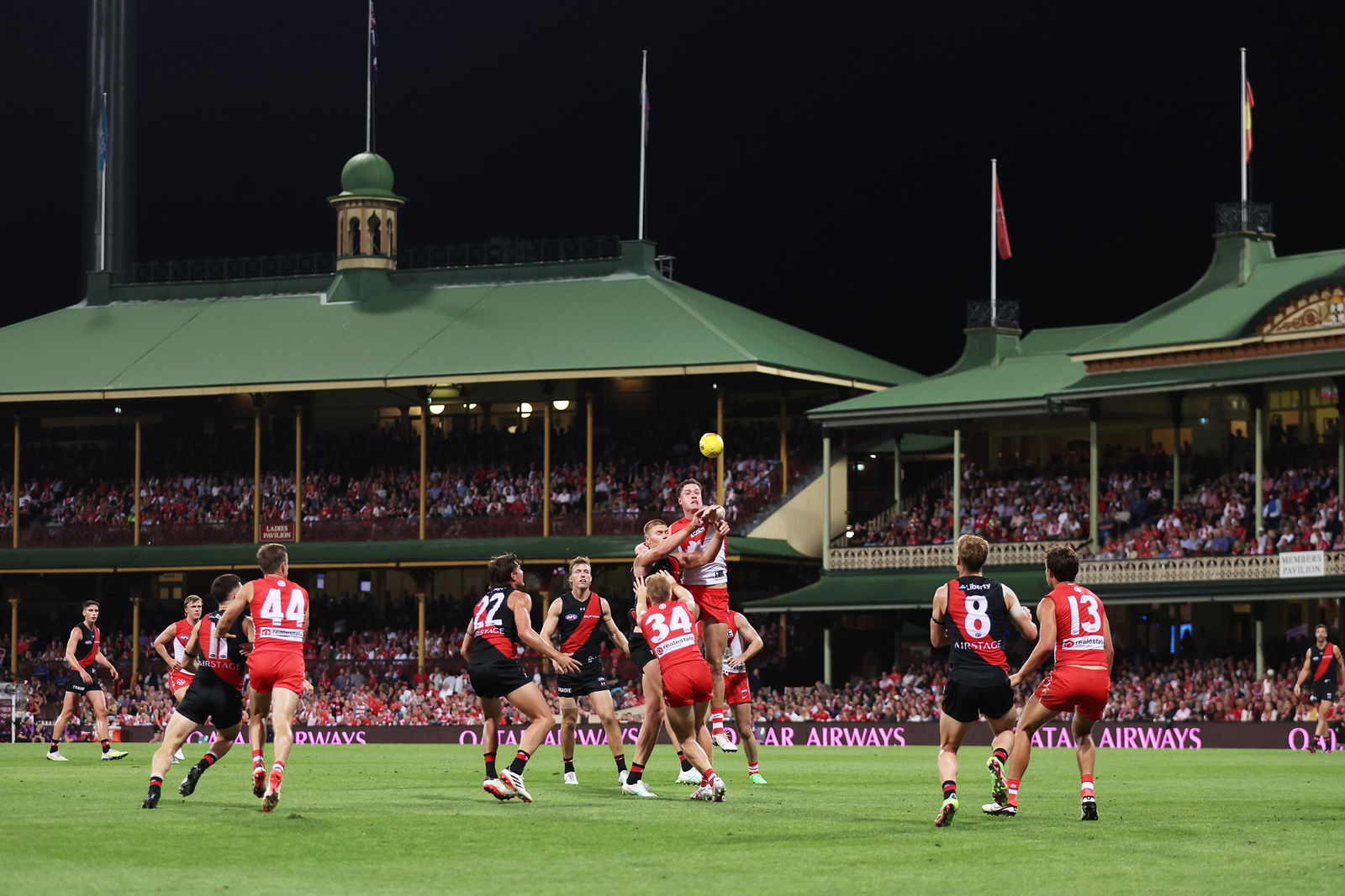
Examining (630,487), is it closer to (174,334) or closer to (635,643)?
(174,334)

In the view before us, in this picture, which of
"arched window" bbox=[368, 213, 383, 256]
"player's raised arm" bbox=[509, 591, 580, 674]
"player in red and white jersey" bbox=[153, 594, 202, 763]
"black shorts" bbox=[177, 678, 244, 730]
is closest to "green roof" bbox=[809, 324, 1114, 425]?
"arched window" bbox=[368, 213, 383, 256]

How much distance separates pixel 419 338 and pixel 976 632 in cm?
4339

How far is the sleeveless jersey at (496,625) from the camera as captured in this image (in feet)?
59.6

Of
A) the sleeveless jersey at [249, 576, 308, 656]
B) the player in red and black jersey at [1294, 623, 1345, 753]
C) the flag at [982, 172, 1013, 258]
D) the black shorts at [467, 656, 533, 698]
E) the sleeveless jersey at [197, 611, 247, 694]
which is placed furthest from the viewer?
the flag at [982, 172, 1013, 258]

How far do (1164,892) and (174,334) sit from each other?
53177 millimetres

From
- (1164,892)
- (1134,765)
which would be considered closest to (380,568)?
(1134,765)

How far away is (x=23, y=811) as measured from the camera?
17.0 m

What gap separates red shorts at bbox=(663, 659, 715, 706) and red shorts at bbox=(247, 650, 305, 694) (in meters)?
2.98

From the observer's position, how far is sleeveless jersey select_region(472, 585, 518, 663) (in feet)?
59.6

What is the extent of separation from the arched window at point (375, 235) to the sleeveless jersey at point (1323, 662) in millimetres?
34988

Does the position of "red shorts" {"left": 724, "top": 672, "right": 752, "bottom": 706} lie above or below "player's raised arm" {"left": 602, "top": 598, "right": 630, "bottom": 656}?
below

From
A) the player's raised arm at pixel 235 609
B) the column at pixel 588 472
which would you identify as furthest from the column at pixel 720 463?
the player's raised arm at pixel 235 609

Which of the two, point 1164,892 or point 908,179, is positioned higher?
point 908,179

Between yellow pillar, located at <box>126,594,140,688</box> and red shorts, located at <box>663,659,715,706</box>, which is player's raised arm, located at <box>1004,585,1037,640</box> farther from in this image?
yellow pillar, located at <box>126,594,140,688</box>
